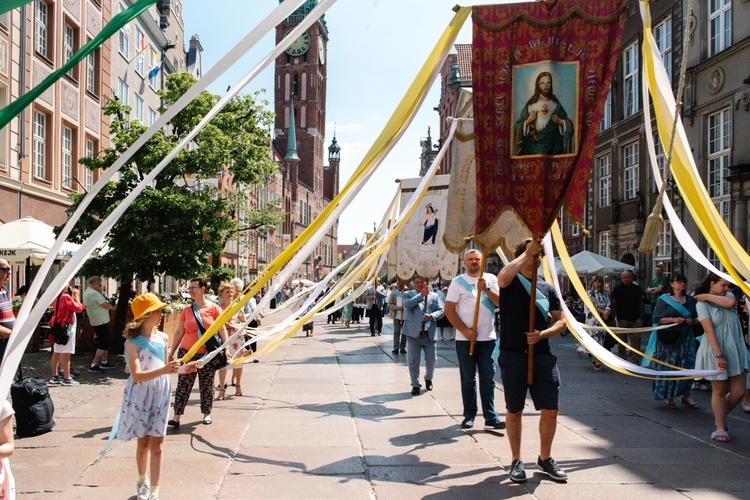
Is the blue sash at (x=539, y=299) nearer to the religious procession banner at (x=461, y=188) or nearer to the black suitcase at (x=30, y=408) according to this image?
the religious procession banner at (x=461, y=188)

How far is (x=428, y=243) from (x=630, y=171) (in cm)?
1562

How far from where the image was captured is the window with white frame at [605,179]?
27.5m

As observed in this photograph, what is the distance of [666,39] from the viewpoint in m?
22.9

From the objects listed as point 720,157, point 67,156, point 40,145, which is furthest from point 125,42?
point 720,157

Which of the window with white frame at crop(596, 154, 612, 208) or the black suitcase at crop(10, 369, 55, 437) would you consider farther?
the window with white frame at crop(596, 154, 612, 208)

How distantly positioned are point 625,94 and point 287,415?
71.8ft

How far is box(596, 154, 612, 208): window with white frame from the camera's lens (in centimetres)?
2747

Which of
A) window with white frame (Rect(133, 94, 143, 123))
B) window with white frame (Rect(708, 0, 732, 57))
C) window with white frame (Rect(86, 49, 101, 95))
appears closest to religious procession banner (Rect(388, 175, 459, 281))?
window with white frame (Rect(708, 0, 732, 57))

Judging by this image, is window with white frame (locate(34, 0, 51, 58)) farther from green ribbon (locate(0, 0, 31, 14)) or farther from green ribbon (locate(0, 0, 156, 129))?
green ribbon (locate(0, 0, 31, 14))

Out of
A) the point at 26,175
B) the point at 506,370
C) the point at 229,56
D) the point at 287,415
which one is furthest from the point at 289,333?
the point at 26,175

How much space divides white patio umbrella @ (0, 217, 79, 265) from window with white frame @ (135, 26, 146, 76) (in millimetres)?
16846

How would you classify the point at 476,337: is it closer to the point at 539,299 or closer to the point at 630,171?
the point at 539,299

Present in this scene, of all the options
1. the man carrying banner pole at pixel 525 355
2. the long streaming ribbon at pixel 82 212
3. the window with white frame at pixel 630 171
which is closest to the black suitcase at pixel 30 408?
the long streaming ribbon at pixel 82 212

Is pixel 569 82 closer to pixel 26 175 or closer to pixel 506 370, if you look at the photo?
pixel 506 370
